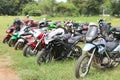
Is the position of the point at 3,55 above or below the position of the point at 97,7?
above

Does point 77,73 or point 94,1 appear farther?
point 94,1

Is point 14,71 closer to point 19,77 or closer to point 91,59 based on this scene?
point 19,77

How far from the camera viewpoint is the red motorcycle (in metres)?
7.81

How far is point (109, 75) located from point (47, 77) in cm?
127

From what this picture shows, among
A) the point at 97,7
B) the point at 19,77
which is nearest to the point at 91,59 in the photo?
the point at 19,77

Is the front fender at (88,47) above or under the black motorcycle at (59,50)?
above

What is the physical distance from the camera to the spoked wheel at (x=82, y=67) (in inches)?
220

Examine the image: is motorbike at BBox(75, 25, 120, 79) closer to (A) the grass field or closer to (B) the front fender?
(B) the front fender

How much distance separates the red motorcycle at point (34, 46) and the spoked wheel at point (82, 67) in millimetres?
2247

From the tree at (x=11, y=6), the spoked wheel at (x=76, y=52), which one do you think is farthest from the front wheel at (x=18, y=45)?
Answer: the tree at (x=11, y=6)

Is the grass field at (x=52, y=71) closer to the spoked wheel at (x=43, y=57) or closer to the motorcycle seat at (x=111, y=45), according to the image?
the spoked wheel at (x=43, y=57)

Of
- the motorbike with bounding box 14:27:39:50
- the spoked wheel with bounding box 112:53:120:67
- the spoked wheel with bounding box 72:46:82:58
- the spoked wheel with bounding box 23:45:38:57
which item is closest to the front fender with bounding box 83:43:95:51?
the spoked wheel with bounding box 112:53:120:67

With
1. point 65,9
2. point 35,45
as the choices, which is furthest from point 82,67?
point 65,9

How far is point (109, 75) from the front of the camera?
235 inches
